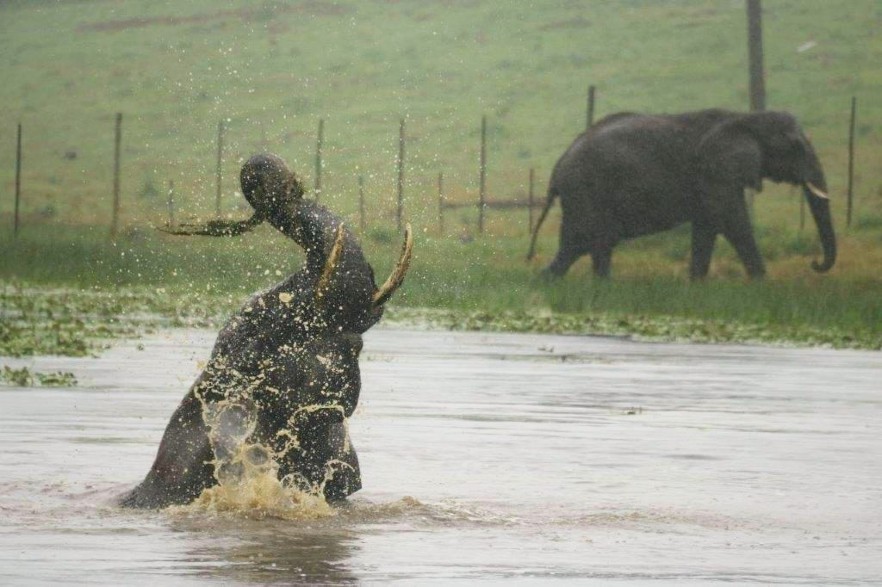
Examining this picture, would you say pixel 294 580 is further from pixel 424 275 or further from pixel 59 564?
pixel 424 275

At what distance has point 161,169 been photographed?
6850cm

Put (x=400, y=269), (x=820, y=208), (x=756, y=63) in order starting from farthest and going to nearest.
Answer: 1. (x=756, y=63)
2. (x=820, y=208)
3. (x=400, y=269)

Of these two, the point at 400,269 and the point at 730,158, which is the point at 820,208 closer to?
the point at 730,158

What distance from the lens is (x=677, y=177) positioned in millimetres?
36000

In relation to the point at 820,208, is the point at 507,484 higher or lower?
higher

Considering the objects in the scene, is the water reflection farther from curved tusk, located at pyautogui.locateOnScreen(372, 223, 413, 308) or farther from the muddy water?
curved tusk, located at pyautogui.locateOnScreen(372, 223, 413, 308)

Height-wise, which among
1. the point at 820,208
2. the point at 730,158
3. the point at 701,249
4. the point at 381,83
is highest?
the point at 730,158

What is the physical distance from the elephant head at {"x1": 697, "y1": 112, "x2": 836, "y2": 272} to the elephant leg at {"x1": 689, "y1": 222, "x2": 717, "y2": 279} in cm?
60

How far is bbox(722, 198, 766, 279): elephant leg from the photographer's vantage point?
34.2 m

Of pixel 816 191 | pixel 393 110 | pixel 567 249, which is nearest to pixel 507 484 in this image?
pixel 816 191

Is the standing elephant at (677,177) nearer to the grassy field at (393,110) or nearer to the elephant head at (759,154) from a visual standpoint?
the elephant head at (759,154)

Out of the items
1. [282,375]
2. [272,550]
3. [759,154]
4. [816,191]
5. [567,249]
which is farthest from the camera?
[567,249]

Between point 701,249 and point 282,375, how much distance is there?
24953 millimetres

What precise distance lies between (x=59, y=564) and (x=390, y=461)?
3.87m
